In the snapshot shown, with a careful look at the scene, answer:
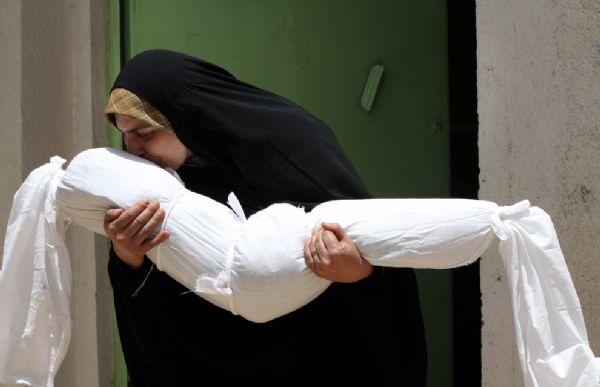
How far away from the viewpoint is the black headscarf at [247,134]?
2252 mm

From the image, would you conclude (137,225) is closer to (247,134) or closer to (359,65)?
(247,134)

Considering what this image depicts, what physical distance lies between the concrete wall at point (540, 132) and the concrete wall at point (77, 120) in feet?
4.82

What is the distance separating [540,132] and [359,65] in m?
0.94

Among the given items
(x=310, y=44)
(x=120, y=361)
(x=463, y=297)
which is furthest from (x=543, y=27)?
(x=120, y=361)

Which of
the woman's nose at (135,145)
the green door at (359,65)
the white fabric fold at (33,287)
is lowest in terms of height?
the white fabric fold at (33,287)

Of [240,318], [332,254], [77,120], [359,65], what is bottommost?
[240,318]

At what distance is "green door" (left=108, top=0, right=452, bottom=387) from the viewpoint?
3523 mm

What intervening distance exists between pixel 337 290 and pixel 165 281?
42cm

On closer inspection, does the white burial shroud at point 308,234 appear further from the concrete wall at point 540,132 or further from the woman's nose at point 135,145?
the concrete wall at point 540,132

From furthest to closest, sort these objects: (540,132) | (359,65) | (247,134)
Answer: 1. (359,65)
2. (540,132)
3. (247,134)

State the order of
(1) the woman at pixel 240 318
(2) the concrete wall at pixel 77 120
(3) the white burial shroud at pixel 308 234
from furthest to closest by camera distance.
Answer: (2) the concrete wall at pixel 77 120 → (1) the woman at pixel 240 318 → (3) the white burial shroud at pixel 308 234

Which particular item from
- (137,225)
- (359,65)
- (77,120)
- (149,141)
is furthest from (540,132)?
(77,120)

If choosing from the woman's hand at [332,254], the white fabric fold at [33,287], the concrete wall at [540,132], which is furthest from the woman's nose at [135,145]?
the concrete wall at [540,132]

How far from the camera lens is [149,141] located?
7.47 feet
